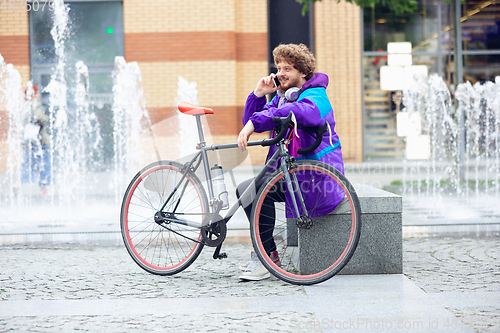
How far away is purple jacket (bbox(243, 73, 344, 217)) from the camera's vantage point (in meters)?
3.53

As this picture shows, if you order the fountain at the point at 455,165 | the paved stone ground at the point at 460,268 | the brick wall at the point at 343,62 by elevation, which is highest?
the brick wall at the point at 343,62

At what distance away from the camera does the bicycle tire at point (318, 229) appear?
3533 millimetres

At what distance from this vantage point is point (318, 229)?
383 centimetres

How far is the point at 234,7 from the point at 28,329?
11178 millimetres

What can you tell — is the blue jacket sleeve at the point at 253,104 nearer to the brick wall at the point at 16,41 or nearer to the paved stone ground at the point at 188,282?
the paved stone ground at the point at 188,282

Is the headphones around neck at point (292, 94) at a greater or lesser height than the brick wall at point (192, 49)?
lesser

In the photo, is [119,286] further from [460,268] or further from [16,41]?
[16,41]

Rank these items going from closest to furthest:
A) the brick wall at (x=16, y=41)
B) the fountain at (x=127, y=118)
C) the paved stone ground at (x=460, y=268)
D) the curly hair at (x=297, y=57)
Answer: the paved stone ground at (x=460, y=268), the curly hair at (x=297, y=57), the fountain at (x=127, y=118), the brick wall at (x=16, y=41)

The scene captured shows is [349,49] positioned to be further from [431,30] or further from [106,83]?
[106,83]

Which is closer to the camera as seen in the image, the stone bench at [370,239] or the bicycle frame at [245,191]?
the bicycle frame at [245,191]

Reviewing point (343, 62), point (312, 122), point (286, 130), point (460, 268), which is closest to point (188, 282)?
point (286, 130)

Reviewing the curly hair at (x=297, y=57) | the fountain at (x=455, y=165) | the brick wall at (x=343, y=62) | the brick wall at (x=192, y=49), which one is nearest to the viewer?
the curly hair at (x=297, y=57)

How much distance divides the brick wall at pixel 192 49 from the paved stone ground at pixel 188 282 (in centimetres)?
829

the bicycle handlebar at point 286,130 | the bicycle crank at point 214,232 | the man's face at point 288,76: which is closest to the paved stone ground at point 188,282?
the bicycle crank at point 214,232
